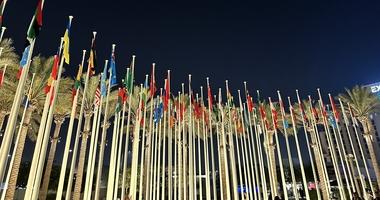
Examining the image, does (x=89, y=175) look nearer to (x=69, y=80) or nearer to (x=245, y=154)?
(x=69, y=80)

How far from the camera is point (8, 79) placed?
2239cm

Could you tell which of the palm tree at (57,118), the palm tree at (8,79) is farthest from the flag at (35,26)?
the palm tree at (57,118)

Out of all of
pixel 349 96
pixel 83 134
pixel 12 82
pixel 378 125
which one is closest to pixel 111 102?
pixel 83 134

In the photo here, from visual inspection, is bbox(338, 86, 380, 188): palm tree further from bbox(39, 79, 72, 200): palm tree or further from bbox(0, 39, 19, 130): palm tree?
bbox(0, 39, 19, 130): palm tree

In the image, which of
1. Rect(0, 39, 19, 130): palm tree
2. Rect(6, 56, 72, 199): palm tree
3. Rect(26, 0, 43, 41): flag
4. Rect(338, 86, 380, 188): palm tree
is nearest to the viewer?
Rect(26, 0, 43, 41): flag

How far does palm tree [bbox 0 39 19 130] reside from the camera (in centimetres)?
2062

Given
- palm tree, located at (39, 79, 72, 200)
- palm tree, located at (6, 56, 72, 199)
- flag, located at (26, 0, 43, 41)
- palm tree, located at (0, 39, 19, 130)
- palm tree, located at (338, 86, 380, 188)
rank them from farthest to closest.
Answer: palm tree, located at (338, 86, 380, 188), palm tree, located at (39, 79, 72, 200), palm tree, located at (6, 56, 72, 199), palm tree, located at (0, 39, 19, 130), flag, located at (26, 0, 43, 41)

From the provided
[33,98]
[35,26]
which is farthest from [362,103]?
[35,26]

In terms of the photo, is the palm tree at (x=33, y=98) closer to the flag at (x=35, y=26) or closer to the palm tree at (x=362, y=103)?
the flag at (x=35, y=26)

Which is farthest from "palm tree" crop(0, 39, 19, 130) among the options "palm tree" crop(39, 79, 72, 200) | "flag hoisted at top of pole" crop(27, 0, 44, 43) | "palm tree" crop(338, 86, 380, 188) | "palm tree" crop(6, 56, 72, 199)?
"palm tree" crop(338, 86, 380, 188)

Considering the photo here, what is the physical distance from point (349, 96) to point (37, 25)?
3788cm

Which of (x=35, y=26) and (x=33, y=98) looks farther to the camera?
(x=33, y=98)

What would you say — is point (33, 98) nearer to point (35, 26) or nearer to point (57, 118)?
point (57, 118)

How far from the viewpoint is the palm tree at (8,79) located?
2062 cm
